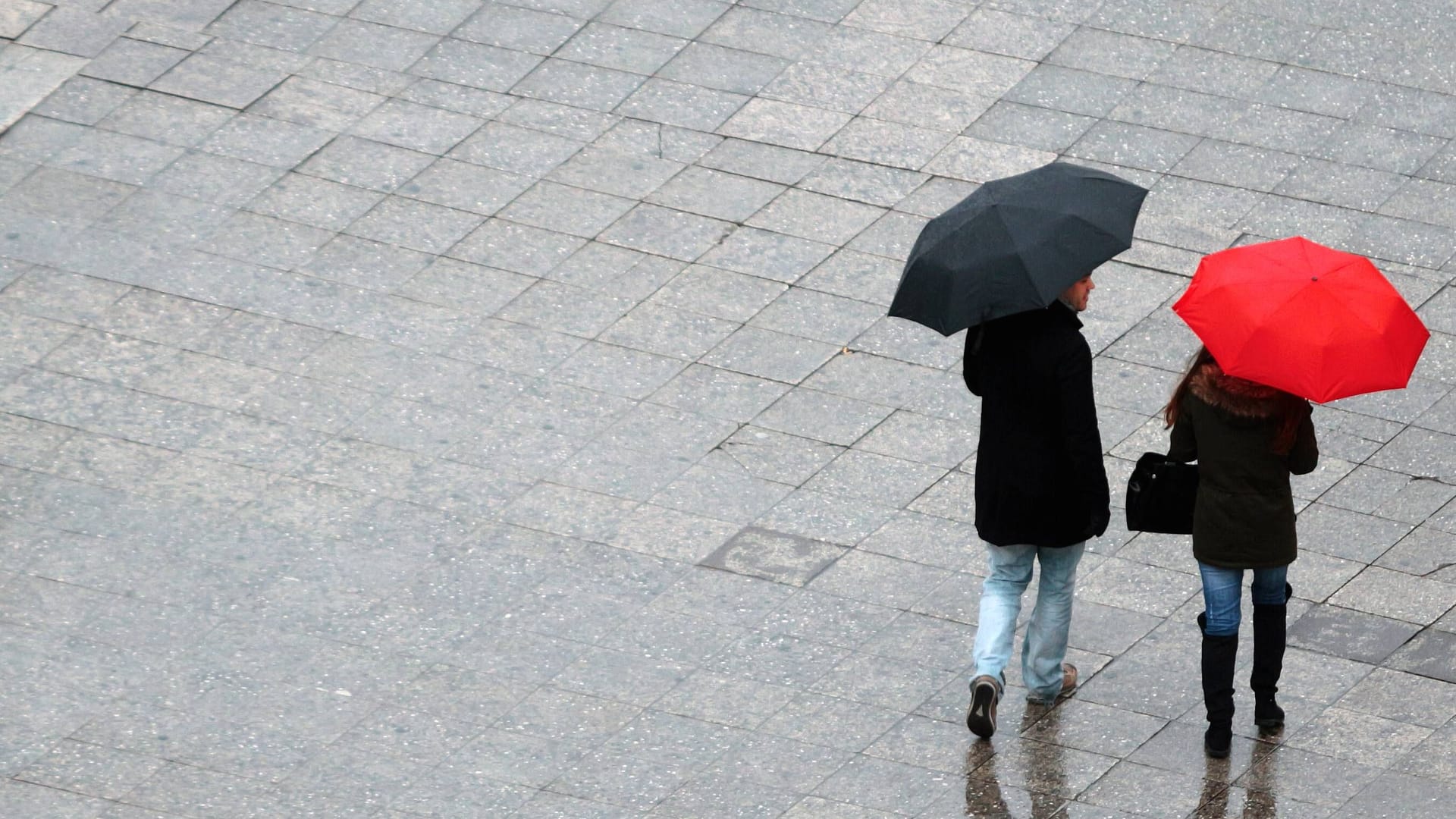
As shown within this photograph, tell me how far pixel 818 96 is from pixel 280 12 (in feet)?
9.78

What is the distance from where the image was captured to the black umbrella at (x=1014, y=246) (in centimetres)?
685

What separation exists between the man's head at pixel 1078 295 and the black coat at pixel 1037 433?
0.02 m

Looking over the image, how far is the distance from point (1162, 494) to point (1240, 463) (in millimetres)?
301

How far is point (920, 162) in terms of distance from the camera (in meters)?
10.8

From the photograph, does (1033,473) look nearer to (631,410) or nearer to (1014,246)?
(1014,246)

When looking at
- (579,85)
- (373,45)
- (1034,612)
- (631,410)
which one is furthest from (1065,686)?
(373,45)

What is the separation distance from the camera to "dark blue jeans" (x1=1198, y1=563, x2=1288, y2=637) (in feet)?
23.4

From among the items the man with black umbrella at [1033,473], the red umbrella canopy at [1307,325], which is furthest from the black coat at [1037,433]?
the red umbrella canopy at [1307,325]

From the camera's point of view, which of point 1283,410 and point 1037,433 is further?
point 1037,433

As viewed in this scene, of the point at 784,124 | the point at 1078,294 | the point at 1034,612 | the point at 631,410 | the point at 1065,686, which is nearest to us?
the point at 1078,294

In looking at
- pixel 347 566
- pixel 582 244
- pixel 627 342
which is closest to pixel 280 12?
pixel 582 244

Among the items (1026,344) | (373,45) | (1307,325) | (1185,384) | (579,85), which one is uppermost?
(1307,325)

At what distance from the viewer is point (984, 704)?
24.0 ft

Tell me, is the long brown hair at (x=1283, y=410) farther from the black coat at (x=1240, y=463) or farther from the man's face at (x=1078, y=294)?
the man's face at (x=1078, y=294)
